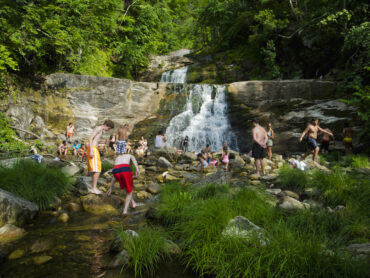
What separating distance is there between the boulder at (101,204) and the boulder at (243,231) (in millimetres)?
2951

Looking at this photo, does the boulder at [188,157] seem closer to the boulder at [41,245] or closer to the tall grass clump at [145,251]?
the boulder at [41,245]

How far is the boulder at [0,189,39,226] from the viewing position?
4031 mm

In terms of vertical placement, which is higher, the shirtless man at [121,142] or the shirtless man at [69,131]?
the shirtless man at [69,131]

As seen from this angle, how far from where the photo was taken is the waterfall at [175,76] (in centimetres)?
2336

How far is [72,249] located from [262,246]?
2.70 metres

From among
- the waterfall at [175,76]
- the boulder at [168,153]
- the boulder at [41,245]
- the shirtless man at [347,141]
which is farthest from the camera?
the waterfall at [175,76]

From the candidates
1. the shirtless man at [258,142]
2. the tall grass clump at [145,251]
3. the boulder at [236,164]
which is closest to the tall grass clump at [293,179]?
the shirtless man at [258,142]

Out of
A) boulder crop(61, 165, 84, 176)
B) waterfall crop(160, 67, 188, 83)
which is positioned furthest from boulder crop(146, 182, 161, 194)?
waterfall crop(160, 67, 188, 83)

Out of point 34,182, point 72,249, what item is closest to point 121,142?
point 34,182

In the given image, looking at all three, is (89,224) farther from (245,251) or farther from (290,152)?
(290,152)

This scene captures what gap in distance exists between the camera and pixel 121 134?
5387 millimetres

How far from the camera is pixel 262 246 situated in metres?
2.66

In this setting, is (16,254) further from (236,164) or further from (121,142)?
(236,164)

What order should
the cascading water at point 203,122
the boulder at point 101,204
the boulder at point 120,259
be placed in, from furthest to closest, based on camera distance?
the cascading water at point 203,122 → the boulder at point 101,204 → the boulder at point 120,259
